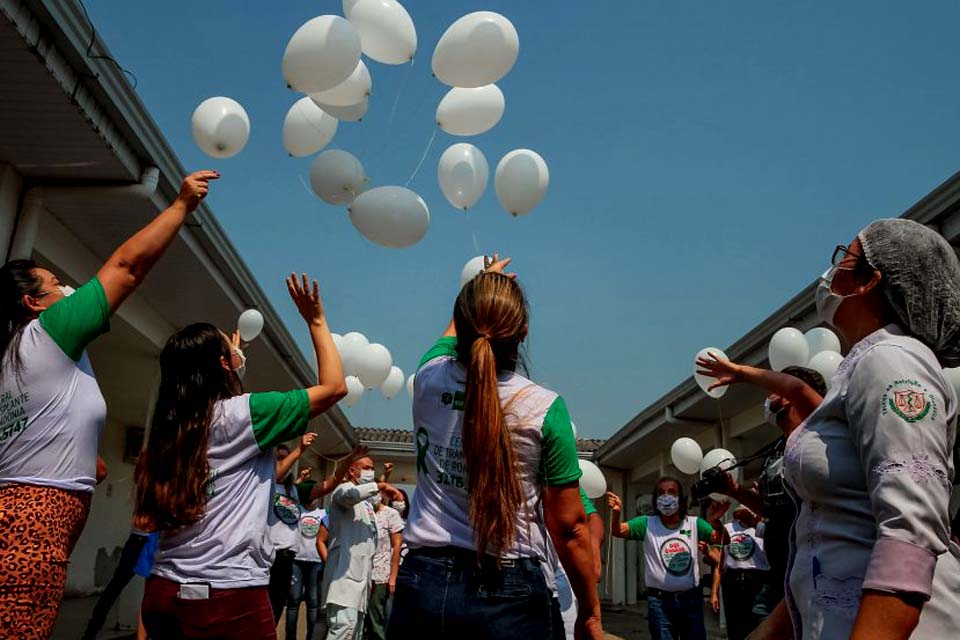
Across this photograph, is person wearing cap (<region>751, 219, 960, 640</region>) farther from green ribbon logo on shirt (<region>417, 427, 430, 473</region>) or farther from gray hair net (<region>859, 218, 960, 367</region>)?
green ribbon logo on shirt (<region>417, 427, 430, 473</region>)

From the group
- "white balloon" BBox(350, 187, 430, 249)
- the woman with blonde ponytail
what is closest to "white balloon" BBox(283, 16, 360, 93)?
"white balloon" BBox(350, 187, 430, 249)

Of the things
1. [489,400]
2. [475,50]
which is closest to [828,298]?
[489,400]

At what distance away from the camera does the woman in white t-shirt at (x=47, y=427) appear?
2.21 meters

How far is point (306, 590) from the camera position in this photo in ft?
29.7

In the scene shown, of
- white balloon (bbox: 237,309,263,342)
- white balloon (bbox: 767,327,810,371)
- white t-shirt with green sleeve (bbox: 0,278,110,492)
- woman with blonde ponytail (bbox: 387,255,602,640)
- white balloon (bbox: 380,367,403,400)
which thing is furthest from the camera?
white balloon (bbox: 380,367,403,400)

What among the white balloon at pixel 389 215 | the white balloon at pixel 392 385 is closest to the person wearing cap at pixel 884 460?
the white balloon at pixel 389 215

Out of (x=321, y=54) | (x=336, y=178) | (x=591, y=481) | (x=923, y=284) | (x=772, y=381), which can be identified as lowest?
(x=923, y=284)

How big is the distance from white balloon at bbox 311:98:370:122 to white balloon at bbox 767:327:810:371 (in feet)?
15.1

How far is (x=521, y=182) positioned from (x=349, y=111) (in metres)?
1.42

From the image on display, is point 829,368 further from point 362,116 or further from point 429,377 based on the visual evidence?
point 429,377

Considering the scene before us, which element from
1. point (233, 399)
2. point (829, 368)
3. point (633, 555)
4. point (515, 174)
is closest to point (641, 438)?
point (633, 555)

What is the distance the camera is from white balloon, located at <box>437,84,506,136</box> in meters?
6.09

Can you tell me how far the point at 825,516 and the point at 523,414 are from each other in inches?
32.3

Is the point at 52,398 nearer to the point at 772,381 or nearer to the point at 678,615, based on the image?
the point at 772,381
